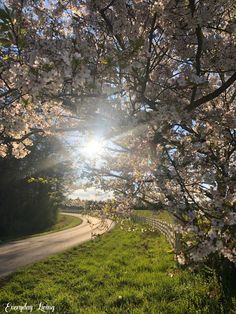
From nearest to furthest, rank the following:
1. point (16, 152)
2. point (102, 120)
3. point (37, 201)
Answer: point (102, 120)
point (16, 152)
point (37, 201)

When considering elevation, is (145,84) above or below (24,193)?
below

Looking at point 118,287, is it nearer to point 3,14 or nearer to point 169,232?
point 169,232

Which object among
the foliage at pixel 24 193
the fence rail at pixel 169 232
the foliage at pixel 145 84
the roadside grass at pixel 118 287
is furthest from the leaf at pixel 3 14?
the foliage at pixel 24 193

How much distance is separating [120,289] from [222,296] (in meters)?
2.71

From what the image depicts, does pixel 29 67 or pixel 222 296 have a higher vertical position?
pixel 29 67

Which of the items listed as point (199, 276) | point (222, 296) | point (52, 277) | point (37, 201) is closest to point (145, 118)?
point (222, 296)

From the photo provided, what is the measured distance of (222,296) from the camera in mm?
7035

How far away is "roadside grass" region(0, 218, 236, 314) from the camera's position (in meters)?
7.16

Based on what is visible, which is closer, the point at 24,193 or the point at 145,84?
the point at 145,84

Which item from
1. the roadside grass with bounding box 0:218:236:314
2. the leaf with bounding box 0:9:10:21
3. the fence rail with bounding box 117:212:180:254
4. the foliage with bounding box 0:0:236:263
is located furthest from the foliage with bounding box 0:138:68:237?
the leaf with bounding box 0:9:10:21

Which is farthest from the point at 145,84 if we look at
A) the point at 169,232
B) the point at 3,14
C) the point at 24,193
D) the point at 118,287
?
the point at 24,193

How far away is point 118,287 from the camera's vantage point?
917 centimetres

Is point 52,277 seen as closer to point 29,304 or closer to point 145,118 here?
point 29,304

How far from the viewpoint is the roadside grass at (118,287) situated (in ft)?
23.5
